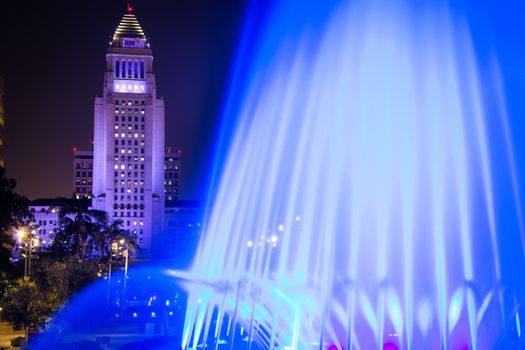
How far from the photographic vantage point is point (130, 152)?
108562 millimetres

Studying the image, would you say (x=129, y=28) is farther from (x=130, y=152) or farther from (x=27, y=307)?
(x=27, y=307)

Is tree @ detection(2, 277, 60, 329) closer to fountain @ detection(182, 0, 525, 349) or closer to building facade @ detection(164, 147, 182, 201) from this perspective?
fountain @ detection(182, 0, 525, 349)

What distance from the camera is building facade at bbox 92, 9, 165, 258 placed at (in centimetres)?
10812

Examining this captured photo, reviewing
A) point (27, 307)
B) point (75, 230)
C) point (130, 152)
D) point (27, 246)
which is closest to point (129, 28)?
point (130, 152)

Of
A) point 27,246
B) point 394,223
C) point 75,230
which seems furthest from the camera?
point 75,230

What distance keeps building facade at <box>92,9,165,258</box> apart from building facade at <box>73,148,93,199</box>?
36120 mm

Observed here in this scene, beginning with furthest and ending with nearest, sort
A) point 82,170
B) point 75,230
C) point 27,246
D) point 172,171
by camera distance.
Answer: point 172,171 → point 82,170 → point 75,230 → point 27,246

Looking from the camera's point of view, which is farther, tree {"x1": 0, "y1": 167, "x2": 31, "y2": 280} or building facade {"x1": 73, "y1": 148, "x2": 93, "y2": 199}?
building facade {"x1": 73, "y1": 148, "x2": 93, "y2": 199}

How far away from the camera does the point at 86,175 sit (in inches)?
5714

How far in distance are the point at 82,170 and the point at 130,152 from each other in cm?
4046

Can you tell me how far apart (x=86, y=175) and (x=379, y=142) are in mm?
127295

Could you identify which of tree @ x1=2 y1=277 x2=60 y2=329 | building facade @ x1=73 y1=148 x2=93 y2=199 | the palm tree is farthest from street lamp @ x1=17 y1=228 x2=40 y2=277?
building facade @ x1=73 y1=148 x2=93 y2=199

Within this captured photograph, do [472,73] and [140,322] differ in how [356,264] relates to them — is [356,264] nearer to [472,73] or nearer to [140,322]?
[472,73]

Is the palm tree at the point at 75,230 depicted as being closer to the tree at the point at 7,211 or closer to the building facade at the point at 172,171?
the tree at the point at 7,211
